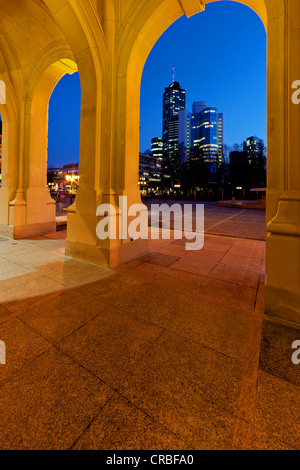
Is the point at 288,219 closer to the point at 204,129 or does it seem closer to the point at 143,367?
the point at 143,367

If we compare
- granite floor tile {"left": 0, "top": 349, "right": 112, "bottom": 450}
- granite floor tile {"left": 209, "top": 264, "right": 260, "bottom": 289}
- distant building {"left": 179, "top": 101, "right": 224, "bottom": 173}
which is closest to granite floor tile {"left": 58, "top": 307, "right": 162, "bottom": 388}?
granite floor tile {"left": 0, "top": 349, "right": 112, "bottom": 450}

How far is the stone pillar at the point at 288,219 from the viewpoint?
112 inches

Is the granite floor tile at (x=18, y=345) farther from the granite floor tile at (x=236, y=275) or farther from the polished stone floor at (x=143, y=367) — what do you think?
the granite floor tile at (x=236, y=275)

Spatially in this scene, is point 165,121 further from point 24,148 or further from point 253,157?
point 24,148

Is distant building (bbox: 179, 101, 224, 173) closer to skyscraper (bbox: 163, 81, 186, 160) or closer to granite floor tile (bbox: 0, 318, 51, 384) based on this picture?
skyscraper (bbox: 163, 81, 186, 160)

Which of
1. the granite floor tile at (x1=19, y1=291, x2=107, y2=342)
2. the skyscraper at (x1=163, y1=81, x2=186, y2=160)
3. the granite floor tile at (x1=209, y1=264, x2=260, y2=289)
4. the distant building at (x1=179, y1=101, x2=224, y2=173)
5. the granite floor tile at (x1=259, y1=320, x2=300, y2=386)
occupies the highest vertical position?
the skyscraper at (x1=163, y1=81, x2=186, y2=160)

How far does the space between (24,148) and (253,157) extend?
181ft

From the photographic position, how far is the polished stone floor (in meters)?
1.42

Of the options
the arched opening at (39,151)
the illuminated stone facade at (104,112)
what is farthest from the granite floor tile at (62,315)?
the arched opening at (39,151)

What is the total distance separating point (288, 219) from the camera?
9.64 ft

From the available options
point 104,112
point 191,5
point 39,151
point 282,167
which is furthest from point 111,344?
point 39,151

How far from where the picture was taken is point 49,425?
4.76 ft

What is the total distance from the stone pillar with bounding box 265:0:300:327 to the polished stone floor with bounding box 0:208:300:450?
1.22 feet

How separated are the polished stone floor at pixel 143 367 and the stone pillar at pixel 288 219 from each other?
1.22ft
